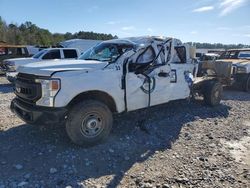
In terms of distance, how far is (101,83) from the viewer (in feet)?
16.8

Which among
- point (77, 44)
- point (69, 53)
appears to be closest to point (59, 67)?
point (69, 53)

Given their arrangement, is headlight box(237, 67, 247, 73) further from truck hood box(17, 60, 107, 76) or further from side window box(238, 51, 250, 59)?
truck hood box(17, 60, 107, 76)

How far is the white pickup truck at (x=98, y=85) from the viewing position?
4723 millimetres

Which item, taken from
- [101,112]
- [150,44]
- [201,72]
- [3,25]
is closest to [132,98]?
[101,112]

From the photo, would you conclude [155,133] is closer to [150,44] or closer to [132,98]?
[132,98]

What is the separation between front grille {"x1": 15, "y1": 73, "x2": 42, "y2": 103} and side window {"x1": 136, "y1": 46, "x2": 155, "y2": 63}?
2.16m

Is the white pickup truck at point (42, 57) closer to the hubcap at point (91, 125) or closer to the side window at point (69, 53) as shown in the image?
the side window at point (69, 53)

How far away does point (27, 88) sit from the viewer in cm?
502

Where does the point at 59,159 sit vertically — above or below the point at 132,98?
below

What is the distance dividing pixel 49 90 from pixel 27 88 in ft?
2.06

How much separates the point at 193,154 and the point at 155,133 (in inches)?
45.7

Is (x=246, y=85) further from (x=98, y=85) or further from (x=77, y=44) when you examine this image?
(x=77, y=44)

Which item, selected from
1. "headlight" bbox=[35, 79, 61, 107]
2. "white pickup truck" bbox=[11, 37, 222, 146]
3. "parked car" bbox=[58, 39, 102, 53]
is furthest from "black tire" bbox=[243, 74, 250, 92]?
"parked car" bbox=[58, 39, 102, 53]

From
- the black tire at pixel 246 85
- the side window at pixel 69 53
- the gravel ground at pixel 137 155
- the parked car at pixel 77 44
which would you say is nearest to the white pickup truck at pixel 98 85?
the gravel ground at pixel 137 155
